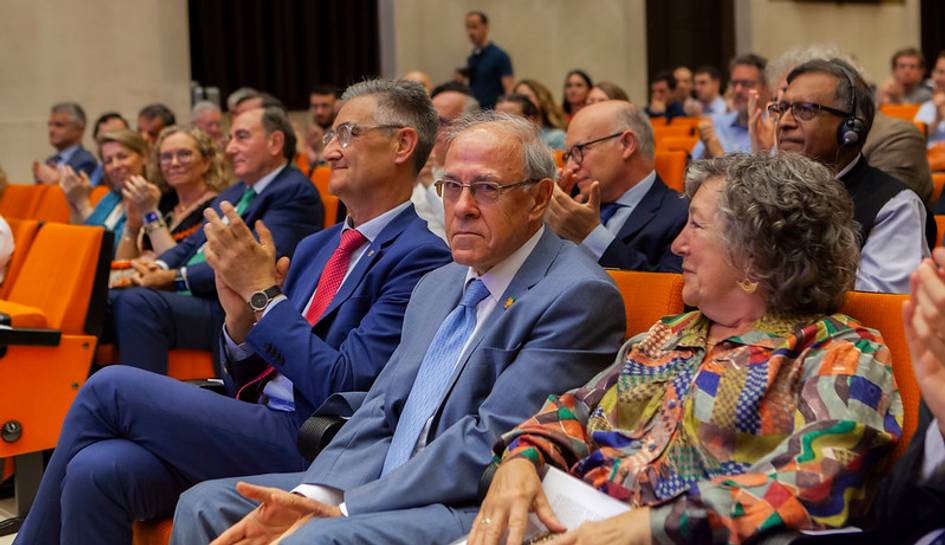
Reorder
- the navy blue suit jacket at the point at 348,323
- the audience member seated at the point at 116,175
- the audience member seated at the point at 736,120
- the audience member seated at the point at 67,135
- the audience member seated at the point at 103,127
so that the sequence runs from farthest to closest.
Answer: the audience member seated at the point at 67,135 < the audience member seated at the point at 103,127 < the audience member seated at the point at 116,175 < the audience member seated at the point at 736,120 < the navy blue suit jacket at the point at 348,323

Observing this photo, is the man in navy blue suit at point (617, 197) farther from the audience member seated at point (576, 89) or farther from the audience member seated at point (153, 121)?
the audience member seated at point (576, 89)

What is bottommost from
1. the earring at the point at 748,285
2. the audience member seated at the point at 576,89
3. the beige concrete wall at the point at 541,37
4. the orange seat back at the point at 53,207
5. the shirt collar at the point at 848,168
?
the orange seat back at the point at 53,207

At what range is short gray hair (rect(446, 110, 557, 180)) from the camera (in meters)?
2.57

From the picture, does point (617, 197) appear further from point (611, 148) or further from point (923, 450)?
point (923, 450)

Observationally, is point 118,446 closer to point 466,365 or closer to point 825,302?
point 466,365

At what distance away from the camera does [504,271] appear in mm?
2561

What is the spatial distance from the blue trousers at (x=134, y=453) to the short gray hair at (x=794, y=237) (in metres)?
1.24

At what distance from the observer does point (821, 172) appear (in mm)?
2154

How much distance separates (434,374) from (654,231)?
1253 millimetres

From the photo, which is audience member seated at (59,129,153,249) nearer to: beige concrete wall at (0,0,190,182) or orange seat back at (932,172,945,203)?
orange seat back at (932,172,945,203)

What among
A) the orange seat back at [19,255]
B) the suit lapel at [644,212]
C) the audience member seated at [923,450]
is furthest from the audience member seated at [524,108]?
the audience member seated at [923,450]

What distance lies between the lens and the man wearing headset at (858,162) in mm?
2928

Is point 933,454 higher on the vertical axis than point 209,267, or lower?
higher

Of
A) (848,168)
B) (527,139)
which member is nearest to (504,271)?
(527,139)
